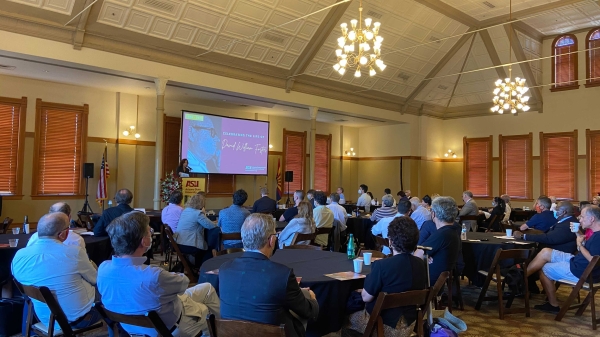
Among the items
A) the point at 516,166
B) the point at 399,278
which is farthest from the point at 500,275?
the point at 516,166

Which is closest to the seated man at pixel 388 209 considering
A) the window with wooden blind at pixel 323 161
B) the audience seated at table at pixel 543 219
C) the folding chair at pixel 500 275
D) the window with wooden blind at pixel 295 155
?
the audience seated at table at pixel 543 219

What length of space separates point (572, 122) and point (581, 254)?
10992 mm

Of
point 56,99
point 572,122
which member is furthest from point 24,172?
point 572,122

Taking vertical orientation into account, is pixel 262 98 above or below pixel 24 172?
above

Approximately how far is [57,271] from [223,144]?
9557mm

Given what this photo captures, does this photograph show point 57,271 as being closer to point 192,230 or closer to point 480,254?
point 192,230

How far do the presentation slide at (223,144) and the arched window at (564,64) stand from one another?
944 centimetres

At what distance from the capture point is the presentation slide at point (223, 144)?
11719 millimetres

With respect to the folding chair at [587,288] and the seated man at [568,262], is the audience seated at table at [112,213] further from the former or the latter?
the folding chair at [587,288]

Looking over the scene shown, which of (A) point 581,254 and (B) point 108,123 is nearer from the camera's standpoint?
(A) point 581,254

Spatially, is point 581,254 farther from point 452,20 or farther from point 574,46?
point 574,46

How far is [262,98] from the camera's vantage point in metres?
11.9

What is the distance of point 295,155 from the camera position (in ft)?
52.1

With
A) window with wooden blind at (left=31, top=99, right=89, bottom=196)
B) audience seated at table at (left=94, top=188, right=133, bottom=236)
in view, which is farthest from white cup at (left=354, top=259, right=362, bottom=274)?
window with wooden blind at (left=31, top=99, right=89, bottom=196)
